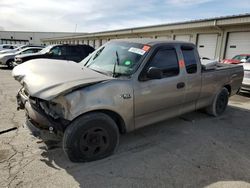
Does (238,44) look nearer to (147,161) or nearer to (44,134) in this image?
(147,161)

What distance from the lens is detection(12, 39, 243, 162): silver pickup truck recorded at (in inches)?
Answer: 115

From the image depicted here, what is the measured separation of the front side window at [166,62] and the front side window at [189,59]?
0.31m

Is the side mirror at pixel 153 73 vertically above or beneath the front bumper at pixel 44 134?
above

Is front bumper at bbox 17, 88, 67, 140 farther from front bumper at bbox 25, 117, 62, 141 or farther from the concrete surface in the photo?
the concrete surface

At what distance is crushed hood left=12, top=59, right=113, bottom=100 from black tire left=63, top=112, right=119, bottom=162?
0.48 m

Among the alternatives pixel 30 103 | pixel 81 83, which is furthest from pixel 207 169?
pixel 30 103

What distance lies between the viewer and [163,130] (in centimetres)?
461

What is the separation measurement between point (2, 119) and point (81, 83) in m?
2.97

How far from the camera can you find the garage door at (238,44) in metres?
14.3

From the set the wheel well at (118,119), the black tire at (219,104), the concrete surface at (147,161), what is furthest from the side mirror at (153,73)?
the black tire at (219,104)

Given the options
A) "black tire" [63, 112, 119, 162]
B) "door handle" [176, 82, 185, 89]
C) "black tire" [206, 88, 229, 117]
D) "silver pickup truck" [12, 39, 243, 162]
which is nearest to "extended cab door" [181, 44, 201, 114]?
"silver pickup truck" [12, 39, 243, 162]

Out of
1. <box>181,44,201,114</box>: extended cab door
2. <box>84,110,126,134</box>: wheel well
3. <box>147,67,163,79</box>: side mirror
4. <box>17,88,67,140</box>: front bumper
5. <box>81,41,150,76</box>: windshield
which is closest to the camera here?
<box>17,88,67,140</box>: front bumper

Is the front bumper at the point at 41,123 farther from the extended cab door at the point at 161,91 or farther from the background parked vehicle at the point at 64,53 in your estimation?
the background parked vehicle at the point at 64,53

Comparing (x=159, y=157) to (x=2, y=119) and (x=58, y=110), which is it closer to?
(x=58, y=110)
